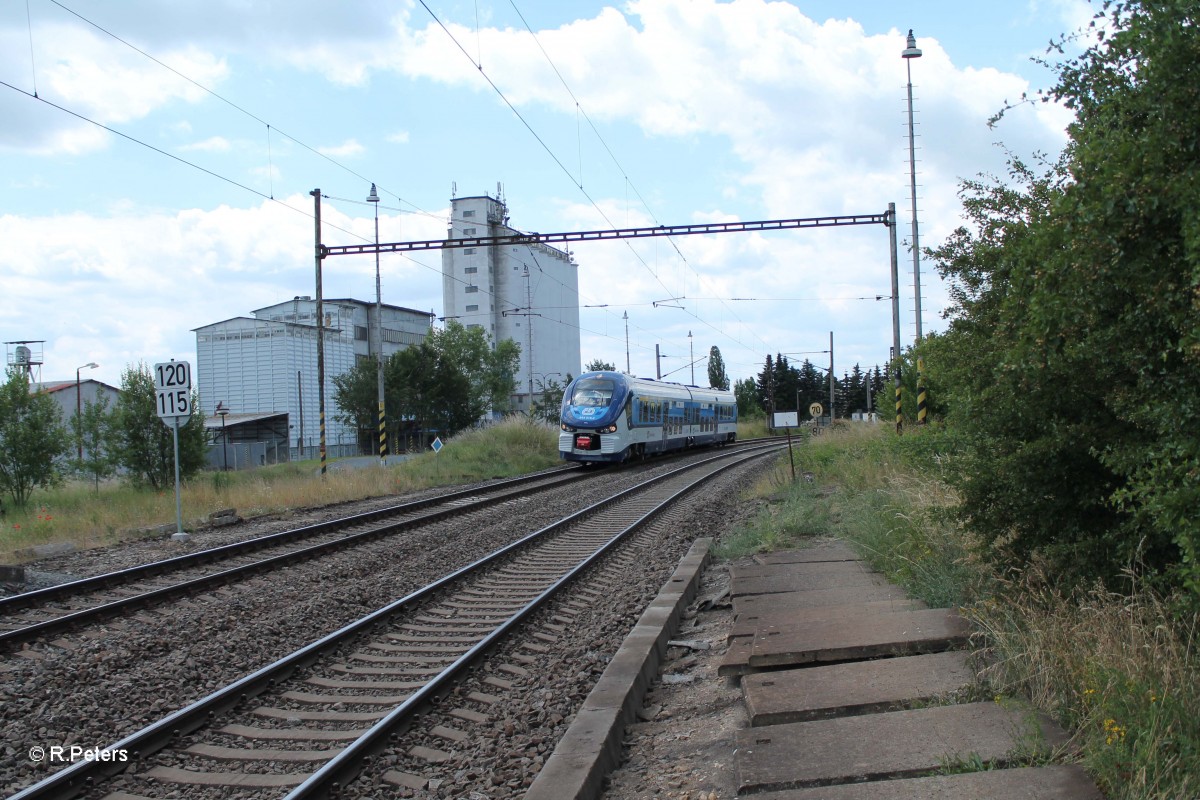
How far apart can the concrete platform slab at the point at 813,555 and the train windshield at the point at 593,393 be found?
63.5 feet

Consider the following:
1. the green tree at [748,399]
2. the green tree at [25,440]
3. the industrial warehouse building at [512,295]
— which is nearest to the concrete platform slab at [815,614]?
the green tree at [25,440]

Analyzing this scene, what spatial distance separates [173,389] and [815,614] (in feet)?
37.4

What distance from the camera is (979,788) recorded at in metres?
3.83

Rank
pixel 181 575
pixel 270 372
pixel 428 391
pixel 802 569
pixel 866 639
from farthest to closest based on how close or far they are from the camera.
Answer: pixel 270 372, pixel 428 391, pixel 181 575, pixel 802 569, pixel 866 639

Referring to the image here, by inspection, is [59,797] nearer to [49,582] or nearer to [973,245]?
[49,582]

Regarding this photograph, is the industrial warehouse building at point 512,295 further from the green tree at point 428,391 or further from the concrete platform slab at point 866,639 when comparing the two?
the concrete platform slab at point 866,639

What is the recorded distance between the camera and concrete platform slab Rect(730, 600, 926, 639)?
6.99 metres

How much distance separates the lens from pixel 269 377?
6781cm

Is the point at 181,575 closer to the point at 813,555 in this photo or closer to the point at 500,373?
the point at 813,555

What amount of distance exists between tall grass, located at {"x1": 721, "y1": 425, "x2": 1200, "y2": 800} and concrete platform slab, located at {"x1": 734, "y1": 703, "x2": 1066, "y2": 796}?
0.23 metres

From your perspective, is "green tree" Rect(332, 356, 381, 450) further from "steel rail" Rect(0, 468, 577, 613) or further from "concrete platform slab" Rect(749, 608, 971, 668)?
"concrete platform slab" Rect(749, 608, 971, 668)

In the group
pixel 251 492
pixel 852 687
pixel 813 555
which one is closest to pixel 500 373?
pixel 251 492

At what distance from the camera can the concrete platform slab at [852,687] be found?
505 cm

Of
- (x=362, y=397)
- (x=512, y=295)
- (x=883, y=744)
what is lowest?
(x=883, y=744)
